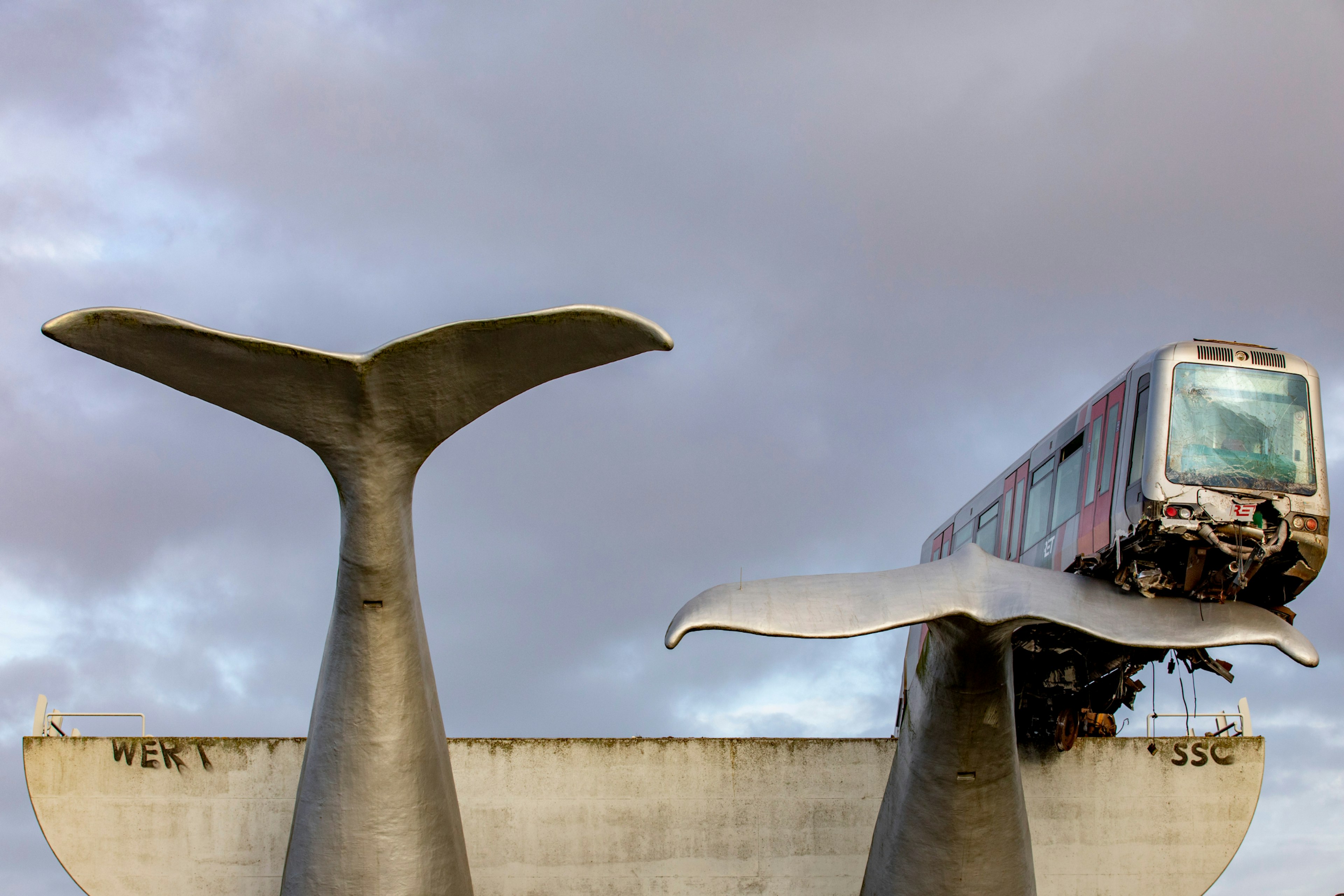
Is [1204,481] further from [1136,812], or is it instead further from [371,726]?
[1136,812]

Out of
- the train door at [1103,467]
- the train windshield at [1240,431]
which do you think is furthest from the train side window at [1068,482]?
the train windshield at [1240,431]

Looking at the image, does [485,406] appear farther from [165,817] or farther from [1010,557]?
[165,817]

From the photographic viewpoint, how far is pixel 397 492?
43.6 feet

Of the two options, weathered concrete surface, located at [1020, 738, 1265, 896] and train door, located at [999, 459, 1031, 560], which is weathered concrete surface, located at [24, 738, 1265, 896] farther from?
train door, located at [999, 459, 1031, 560]

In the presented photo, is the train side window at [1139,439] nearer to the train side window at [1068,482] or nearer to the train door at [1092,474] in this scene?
the train door at [1092,474]

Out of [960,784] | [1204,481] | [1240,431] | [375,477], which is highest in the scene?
[1240,431]

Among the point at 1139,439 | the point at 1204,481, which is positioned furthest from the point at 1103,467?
the point at 1204,481

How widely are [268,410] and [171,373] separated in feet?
3.06

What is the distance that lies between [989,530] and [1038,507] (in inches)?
83.2

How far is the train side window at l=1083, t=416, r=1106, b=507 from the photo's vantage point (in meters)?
15.9

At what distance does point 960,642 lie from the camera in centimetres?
1421

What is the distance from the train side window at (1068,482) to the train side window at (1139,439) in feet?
4.48

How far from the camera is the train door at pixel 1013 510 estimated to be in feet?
60.1

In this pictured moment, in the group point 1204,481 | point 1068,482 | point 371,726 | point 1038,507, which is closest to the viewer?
point 371,726
